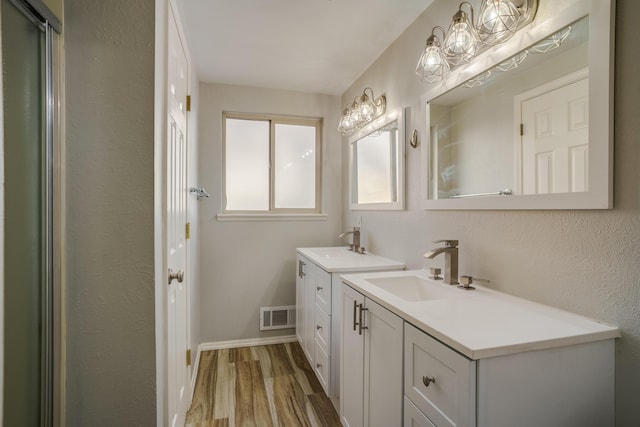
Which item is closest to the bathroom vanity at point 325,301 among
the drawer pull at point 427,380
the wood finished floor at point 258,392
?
the wood finished floor at point 258,392

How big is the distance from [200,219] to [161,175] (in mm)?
1552

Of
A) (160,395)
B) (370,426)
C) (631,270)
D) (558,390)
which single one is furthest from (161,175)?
(631,270)

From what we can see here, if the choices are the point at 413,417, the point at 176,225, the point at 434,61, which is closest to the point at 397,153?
the point at 434,61

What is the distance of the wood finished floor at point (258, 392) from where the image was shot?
188 cm

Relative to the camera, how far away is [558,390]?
842 mm

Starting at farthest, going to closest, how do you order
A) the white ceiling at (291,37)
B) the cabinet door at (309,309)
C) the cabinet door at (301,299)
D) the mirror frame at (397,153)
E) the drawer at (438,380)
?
the cabinet door at (301,299) → the cabinet door at (309,309) → the mirror frame at (397,153) → the white ceiling at (291,37) → the drawer at (438,380)

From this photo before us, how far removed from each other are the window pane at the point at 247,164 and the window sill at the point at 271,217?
0.12 meters

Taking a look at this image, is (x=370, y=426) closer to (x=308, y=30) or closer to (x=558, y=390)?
(x=558, y=390)

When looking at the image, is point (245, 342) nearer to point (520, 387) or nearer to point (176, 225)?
point (176, 225)

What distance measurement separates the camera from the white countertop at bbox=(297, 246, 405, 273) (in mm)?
1863

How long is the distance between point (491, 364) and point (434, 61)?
1.39 metres

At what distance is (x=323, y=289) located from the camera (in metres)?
2.00

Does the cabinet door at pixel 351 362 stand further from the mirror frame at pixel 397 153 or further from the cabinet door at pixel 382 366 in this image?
the mirror frame at pixel 397 153

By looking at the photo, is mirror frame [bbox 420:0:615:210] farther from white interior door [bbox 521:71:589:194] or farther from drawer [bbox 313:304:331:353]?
drawer [bbox 313:304:331:353]
